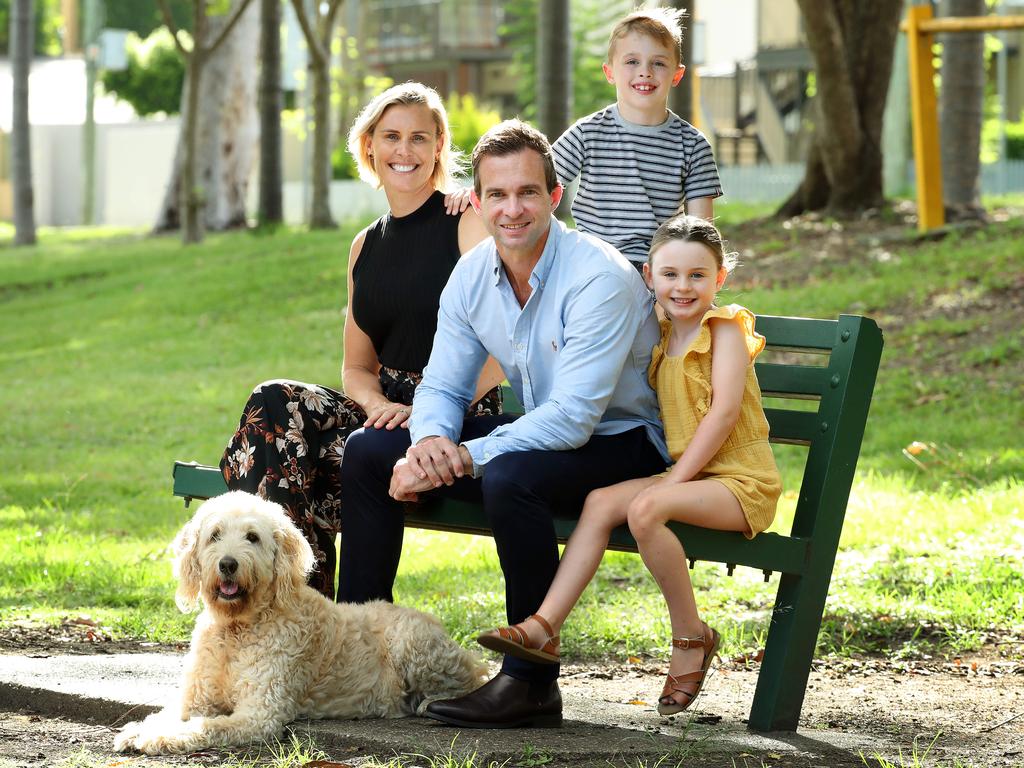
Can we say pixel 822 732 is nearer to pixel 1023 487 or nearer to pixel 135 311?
pixel 1023 487

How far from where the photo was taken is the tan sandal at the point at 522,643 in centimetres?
397

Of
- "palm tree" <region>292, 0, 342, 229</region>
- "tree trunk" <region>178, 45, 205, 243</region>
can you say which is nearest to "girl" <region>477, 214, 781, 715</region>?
"palm tree" <region>292, 0, 342, 229</region>

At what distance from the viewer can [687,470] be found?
4.24 m

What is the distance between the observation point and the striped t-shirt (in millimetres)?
5531

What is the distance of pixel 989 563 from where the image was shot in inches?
254

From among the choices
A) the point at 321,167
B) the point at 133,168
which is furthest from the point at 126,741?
the point at 133,168

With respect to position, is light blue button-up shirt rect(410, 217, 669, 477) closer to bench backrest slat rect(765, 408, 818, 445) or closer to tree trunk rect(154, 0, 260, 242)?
bench backrest slat rect(765, 408, 818, 445)

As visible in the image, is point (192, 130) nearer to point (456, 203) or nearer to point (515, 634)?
point (456, 203)

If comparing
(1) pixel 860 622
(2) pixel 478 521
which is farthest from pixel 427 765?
(1) pixel 860 622

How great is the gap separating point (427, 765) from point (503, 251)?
151 cm

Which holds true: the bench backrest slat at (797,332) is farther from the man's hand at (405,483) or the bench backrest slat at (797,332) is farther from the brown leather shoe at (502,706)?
the brown leather shoe at (502,706)

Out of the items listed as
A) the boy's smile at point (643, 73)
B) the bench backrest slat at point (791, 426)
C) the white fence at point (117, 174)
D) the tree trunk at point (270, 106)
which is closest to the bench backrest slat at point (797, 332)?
the bench backrest slat at point (791, 426)

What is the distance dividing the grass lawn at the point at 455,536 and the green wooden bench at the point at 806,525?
1252mm

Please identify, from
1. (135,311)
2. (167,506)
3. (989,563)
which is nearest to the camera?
(989,563)
